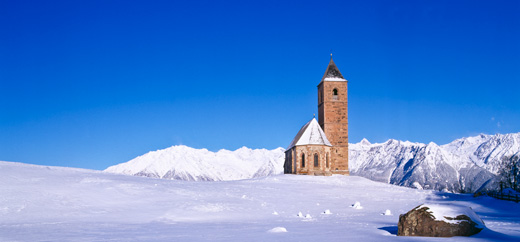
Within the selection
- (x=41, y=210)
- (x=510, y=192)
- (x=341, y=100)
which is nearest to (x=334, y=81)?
(x=341, y=100)

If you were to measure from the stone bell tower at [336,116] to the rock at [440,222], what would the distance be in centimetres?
5387

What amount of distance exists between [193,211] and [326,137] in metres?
46.6

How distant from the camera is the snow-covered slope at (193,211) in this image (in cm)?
1797

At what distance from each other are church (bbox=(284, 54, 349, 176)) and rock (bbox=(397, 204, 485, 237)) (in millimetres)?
47302

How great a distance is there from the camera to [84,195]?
2864 centimetres

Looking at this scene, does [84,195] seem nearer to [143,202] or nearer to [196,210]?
[143,202]

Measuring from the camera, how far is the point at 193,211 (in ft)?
90.2

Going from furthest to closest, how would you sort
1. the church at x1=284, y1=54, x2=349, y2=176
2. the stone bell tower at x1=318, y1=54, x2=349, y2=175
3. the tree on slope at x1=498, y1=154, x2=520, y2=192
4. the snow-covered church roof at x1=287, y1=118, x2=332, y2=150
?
the tree on slope at x1=498, y1=154, x2=520, y2=192 < the stone bell tower at x1=318, y1=54, x2=349, y2=175 < the snow-covered church roof at x1=287, y1=118, x2=332, y2=150 < the church at x1=284, y1=54, x2=349, y2=176

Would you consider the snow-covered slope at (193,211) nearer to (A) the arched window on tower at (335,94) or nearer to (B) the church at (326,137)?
(B) the church at (326,137)

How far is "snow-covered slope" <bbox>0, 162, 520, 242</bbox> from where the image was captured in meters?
18.0

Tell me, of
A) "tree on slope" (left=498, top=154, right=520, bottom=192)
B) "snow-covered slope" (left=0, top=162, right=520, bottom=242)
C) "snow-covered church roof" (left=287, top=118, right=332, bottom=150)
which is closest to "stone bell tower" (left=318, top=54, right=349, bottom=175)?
"snow-covered church roof" (left=287, top=118, right=332, bottom=150)

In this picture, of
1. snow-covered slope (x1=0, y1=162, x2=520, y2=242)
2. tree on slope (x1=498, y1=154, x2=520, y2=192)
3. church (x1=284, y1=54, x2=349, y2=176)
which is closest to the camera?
snow-covered slope (x1=0, y1=162, x2=520, y2=242)

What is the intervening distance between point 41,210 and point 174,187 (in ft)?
40.8

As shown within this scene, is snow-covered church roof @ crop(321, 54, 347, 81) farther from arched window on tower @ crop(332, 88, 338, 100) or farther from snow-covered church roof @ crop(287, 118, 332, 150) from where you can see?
snow-covered church roof @ crop(287, 118, 332, 150)
